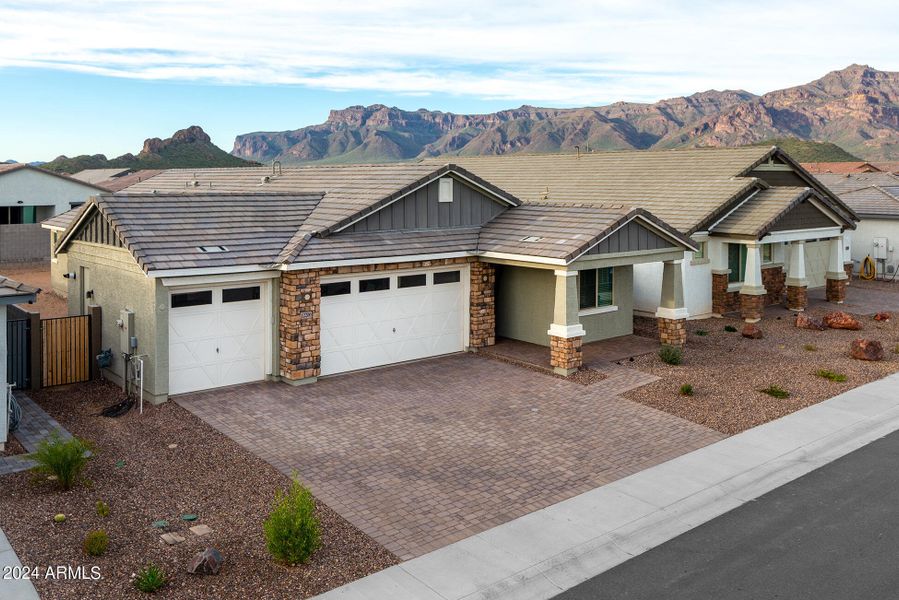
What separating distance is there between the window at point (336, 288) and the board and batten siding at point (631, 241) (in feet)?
16.9

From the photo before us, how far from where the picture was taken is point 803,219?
993 inches

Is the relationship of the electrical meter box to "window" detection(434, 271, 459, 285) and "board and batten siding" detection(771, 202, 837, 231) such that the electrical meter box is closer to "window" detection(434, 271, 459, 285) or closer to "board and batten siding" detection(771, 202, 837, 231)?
"window" detection(434, 271, 459, 285)

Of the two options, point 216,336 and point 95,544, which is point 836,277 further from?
point 95,544

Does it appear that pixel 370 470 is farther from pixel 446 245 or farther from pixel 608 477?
pixel 446 245

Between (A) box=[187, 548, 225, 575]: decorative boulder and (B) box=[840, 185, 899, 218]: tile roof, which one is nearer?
(A) box=[187, 548, 225, 575]: decorative boulder

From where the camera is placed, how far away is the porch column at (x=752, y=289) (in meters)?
23.7

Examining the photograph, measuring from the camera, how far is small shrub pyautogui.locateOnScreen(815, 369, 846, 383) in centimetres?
1722

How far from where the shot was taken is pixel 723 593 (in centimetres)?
850

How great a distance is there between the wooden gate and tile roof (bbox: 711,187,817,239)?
17.0 m

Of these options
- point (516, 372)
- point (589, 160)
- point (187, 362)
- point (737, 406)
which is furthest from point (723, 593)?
point (589, 160)

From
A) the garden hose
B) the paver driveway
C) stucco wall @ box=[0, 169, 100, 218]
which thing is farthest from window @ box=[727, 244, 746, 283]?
stucco wall @ box=[0, 169, 100, 218]

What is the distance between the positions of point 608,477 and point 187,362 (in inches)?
320

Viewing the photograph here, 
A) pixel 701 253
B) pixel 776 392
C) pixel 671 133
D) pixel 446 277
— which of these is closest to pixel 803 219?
pixel 701 253

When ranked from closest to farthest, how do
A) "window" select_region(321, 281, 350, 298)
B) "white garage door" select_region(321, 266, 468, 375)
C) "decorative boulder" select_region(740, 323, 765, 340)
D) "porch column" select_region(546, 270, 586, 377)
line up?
"window" select_region(321, 281, 350, 298) < "white garage door" select_region(321, 266, 468, 375) < "porch column" select_region(546, 270, 586, 377) < "decorative boulder" select_region(740, 323, 765, 340)
